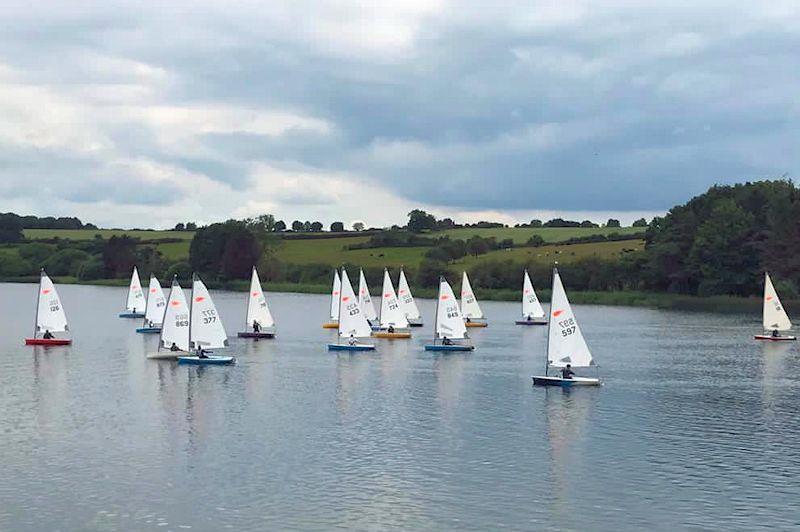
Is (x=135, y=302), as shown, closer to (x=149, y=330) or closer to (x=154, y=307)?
(x=154, y=307)

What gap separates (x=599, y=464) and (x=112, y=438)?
21052 millimetres

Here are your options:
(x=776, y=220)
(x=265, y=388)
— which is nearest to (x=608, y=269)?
(x=776, y=220)

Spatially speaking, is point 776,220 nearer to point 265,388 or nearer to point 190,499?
point 265,388

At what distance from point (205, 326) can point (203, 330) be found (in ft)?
1.14

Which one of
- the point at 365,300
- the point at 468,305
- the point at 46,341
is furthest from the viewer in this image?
the point at 468,305

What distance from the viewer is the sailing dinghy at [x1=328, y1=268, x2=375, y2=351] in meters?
86.7

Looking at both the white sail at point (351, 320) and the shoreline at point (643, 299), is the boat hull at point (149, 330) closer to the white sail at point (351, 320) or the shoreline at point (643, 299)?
the white sail at point (351, 320)

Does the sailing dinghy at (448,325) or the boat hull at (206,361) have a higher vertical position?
the sailing dinghy at (448,325)

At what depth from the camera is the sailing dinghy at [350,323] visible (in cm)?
8669

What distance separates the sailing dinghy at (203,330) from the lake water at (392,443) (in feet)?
4.31

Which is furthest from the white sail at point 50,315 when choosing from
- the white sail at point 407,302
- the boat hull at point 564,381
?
the boat hull at point 564,381

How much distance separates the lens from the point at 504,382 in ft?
223

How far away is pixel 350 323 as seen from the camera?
88688 millimetres

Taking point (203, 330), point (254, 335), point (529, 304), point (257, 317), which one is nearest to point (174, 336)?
point (203, 330)
